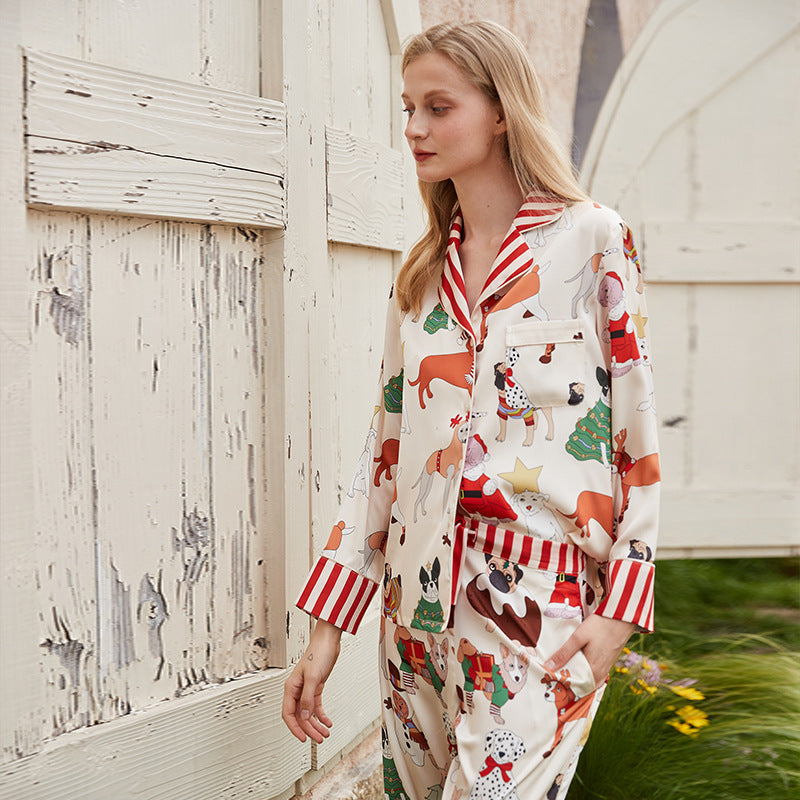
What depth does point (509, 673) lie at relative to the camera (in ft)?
4.83

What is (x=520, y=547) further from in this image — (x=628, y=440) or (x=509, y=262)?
(x=509, y=262)

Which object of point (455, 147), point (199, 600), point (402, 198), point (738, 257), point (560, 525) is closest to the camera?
point (560, 525)

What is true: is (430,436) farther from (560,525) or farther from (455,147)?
(455,147)

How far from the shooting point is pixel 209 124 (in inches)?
75.7

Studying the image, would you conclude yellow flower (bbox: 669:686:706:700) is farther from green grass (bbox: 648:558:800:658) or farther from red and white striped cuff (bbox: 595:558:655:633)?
red and white striped cuff (bbox: 595:558:655:633)

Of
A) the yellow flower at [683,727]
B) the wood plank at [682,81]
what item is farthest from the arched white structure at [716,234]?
the yellow flower at [683,727]

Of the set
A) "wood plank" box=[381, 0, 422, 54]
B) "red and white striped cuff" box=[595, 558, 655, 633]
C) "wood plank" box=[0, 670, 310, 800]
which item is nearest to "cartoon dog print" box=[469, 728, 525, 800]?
"red and white striped cuff" box=[595, 558, 655, 633]

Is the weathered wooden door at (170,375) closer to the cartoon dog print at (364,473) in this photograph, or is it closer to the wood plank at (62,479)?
the wood plank at (62,479)

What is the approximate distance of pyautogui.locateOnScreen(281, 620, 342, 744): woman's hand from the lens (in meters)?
1.74

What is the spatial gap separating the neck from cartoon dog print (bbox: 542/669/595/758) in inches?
29.9

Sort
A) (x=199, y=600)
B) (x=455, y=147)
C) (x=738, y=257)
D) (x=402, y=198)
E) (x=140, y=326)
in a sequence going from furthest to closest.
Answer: (x=738, y=257) → (x=402, y=198) → (x=199, y=600) → (x=140, y=326) → (x=455, y=147)

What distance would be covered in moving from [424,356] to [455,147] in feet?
1.19

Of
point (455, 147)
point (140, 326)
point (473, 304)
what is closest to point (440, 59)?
point (455, 147)

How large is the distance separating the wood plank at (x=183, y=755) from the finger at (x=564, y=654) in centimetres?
83
